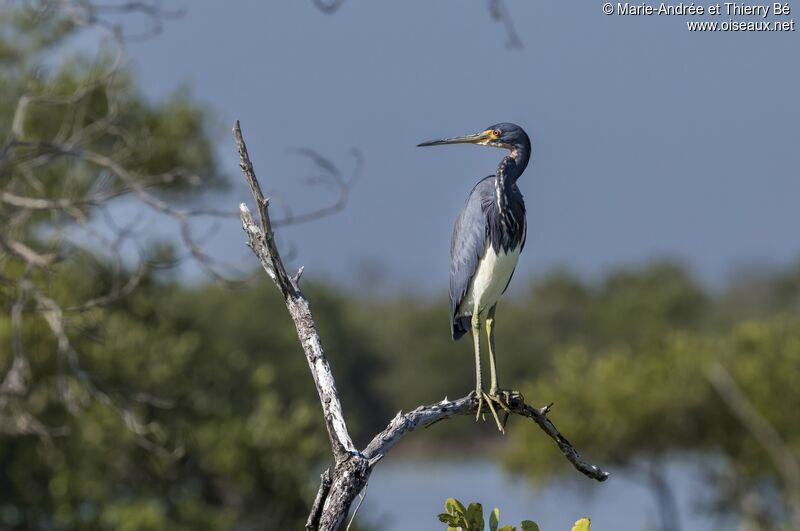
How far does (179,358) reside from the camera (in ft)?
59.8

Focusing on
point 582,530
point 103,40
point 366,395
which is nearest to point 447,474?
point 366,395

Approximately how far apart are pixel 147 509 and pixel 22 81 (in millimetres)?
7399

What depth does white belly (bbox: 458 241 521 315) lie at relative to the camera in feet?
16.5

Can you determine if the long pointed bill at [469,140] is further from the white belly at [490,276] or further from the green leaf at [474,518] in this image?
the green leaf at [474,518]

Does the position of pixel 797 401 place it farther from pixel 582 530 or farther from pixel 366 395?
pixel 366 395

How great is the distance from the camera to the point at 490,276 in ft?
16.5

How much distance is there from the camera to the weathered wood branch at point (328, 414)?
11.1 ft

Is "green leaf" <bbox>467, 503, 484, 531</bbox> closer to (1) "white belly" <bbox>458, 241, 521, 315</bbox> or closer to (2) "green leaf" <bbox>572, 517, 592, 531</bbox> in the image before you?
(2) "green leaf" <bbox>572, 517, 592, 531</bbox>

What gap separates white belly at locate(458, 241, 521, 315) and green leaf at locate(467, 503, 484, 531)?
1.51 meters

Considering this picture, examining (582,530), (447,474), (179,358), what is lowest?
(447,474)

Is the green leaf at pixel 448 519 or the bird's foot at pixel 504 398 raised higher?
the green leaf at pixel 448 519

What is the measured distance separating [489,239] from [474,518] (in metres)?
1.61

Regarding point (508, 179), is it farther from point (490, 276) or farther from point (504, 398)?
point (504, 398)

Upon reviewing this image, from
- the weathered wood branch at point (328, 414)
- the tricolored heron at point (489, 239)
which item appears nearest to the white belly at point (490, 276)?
the tricolored heron at point (489, 239)
